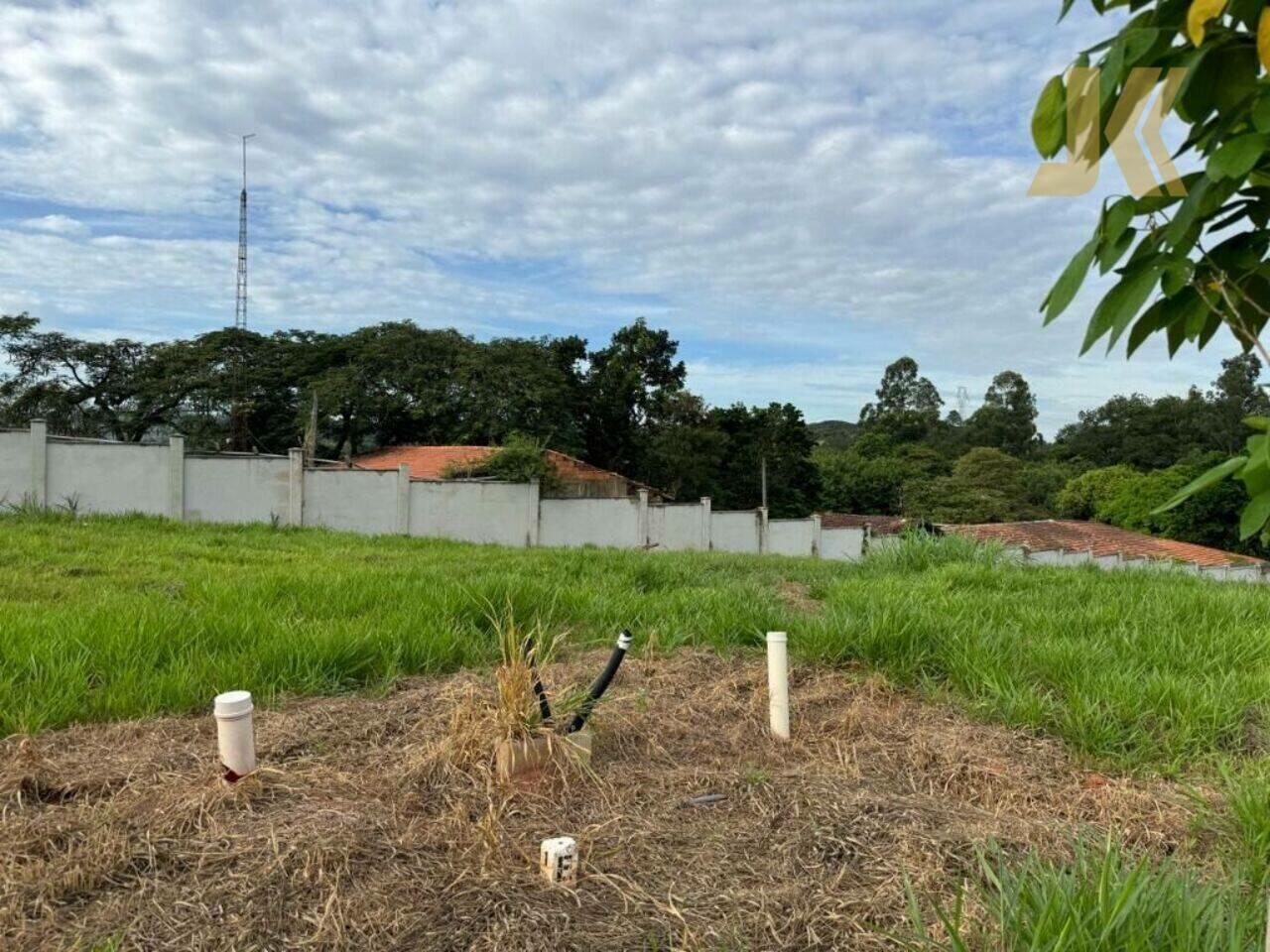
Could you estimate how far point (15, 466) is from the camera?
13.9m

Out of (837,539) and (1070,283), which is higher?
(1070,283)

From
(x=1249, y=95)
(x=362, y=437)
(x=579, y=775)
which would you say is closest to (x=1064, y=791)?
(x=579, y=775)

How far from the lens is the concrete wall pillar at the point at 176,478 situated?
15.8 metres

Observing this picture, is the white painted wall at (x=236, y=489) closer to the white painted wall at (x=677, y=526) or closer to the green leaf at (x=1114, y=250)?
the white painted wall at (x=677, y=526)

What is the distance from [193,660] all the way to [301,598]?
3.87 feet

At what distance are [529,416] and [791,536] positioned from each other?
33.8 feet

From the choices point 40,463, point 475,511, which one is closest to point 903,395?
point 475,511

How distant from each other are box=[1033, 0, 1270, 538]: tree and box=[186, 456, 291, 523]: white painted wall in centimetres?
1710

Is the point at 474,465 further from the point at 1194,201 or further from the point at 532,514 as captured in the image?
the point at 1194,201

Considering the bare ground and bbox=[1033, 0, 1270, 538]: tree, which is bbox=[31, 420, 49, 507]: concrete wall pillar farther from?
bbox=[1033, 0, 1270, 538]: tree

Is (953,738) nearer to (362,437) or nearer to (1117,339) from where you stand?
(1117,339)

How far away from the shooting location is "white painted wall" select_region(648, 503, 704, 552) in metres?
24.2

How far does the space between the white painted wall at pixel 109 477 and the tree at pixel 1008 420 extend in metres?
54.6

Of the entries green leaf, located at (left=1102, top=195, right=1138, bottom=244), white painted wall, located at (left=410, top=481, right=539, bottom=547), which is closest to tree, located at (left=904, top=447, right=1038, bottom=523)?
white painted wall, located at (left=410, top=481, right=539, bottom=547)
